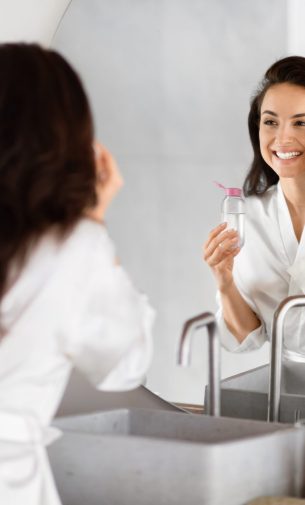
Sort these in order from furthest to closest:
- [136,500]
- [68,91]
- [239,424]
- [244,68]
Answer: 1. [244,68]
2. [239,424]
3. [136,500]
4. [68,91]

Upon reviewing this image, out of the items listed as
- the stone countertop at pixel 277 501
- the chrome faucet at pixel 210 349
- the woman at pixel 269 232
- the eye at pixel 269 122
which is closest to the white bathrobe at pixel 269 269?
the woman at pixel 269 232

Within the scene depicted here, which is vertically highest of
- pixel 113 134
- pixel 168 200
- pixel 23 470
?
pixel 113 134

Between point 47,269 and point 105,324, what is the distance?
3.7 inches

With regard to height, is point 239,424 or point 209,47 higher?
point 209,47

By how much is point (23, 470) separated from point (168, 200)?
31.7 inches

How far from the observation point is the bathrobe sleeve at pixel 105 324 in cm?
103

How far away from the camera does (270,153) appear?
175cm

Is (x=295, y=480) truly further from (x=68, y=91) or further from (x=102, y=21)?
(x=102, y=21)

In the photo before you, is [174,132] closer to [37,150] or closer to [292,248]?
[292,248]

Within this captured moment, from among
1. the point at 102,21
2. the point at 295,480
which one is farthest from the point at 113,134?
the point at 295,480

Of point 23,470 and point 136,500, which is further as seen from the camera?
point 136,500

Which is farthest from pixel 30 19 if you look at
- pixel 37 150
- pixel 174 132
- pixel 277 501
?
pixel 277 501

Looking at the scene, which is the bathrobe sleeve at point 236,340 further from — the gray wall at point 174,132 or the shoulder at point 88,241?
the shoulder at point 88,241

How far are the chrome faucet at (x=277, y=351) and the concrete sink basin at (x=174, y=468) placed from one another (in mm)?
182
